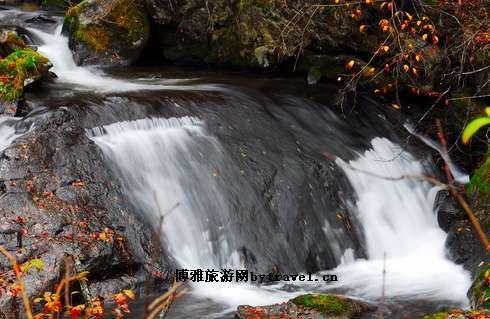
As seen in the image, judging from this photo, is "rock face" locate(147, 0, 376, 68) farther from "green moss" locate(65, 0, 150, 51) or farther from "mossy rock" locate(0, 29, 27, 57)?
"mossy rock" locate(0, 29, 27, 57)

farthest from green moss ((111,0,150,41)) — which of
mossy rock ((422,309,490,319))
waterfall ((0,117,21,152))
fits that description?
mossy rock ((422,309,490,319))

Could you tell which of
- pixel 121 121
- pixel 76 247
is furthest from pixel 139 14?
pixel 76 247

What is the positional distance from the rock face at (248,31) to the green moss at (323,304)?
5.41m

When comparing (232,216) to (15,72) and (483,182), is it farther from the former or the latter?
(15,72)

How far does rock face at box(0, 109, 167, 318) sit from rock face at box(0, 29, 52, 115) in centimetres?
90

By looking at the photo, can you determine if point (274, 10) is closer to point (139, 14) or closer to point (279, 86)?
point (279, 86)

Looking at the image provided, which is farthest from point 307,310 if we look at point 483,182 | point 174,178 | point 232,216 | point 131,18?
point 131,18

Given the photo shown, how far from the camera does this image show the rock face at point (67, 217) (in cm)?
535

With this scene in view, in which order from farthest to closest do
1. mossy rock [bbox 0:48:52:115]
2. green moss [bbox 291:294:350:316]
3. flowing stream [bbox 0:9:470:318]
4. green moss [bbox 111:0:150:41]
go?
green moss [bbox 111:0:150:41], mossy rock [bbox 0:48:52:115], flowing stream [bbox 0:9:470:318], green moss [bbox 291:294:350:316]

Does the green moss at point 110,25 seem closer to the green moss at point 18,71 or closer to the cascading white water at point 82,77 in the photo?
the cascading white water at point 82,77

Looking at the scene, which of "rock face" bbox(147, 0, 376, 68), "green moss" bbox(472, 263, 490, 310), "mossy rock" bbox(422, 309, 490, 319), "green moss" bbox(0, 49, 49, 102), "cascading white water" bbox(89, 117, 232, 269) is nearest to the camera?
"mossy rock" bbox(422, 309, 490, 319)

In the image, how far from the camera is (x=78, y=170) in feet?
20.7

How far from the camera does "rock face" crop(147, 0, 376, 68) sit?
10.2m

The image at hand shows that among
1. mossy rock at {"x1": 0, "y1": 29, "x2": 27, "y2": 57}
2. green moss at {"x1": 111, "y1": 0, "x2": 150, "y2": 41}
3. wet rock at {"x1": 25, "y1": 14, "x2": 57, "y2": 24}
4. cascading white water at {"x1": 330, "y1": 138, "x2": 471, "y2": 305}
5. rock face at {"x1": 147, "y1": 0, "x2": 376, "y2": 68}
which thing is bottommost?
cascading white water at {"x1": 330, "y1": 138, "x2": 471, "y2": 305}
